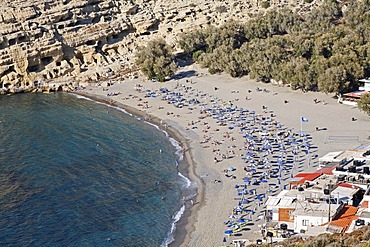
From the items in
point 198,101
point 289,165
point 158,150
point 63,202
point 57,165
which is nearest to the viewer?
point 63,202

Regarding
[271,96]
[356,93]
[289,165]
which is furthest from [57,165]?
[356,93]

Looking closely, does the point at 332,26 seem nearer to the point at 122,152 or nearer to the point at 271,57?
the point at 271,57

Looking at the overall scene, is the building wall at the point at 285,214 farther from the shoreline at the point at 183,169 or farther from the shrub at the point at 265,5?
the shrub at the point at 265,5

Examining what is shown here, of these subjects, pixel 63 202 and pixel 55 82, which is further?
pixel 55 82

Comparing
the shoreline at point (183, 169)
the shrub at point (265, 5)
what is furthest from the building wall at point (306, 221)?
the shrub at point (265, 5)

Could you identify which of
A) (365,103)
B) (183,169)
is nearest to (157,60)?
(183,169)

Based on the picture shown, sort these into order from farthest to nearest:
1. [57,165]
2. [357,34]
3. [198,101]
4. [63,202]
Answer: [357,34]
[198,101]
[57,165]
[63,202]
